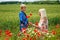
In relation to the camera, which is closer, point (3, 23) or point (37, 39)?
point (37, 39)

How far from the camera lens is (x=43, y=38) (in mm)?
6332

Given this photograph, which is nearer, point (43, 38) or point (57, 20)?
point (43, 38)

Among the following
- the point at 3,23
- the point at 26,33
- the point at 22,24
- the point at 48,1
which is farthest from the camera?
the point at 48,1

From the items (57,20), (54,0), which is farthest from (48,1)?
(57,20)

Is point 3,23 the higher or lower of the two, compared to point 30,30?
lower

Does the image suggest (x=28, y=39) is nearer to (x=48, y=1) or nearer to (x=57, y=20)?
(x=57, y=20)

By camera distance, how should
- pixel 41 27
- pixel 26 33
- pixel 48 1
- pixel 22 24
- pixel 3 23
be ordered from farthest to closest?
pixel 48 1, pixel 3 23, pixel 22 24, pixel 41 27, pixel 26 33

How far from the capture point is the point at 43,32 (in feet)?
20.5

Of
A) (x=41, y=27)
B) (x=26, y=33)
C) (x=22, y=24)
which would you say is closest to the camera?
(x=26, y=33)

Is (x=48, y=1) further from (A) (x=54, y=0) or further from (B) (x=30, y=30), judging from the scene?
(B) (x=30, y=30)

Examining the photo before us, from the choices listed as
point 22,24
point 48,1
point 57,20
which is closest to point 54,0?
point 48,1

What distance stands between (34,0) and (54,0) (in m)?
2.19

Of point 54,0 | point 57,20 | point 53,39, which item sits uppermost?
point 53,39

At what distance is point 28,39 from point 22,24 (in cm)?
138
